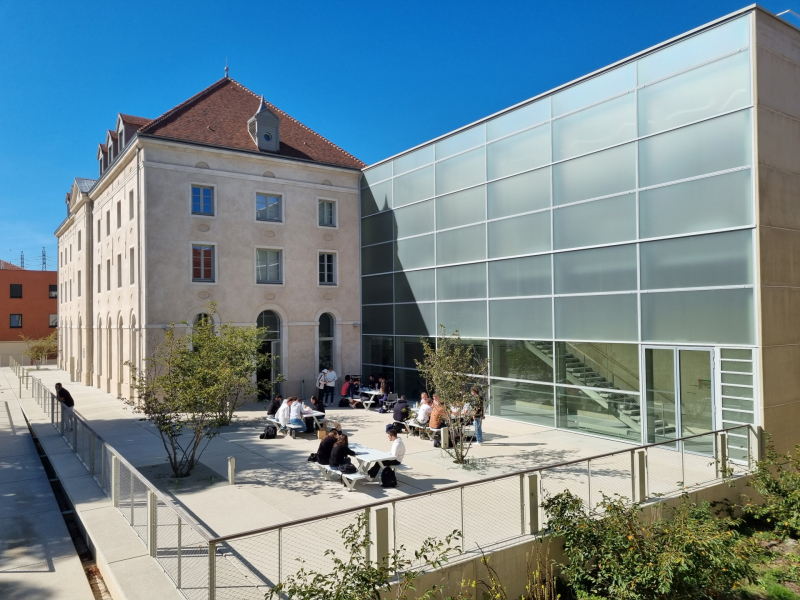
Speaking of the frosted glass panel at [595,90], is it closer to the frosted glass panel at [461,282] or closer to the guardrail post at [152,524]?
the frosted glass panel at [461,282]

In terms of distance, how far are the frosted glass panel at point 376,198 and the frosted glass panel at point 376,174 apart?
0.22m

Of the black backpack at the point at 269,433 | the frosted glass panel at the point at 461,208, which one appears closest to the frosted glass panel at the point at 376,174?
the frosted glass panel at the point at 461,208

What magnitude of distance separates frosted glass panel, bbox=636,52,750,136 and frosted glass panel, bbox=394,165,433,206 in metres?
8.95

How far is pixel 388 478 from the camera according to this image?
11.7 m

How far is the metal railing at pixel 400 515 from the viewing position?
6.67 meters

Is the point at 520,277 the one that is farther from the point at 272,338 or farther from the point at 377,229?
the point at 272,338

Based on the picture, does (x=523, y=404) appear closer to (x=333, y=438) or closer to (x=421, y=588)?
(x=333, y=438)

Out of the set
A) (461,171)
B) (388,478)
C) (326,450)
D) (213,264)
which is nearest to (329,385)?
(213,264)

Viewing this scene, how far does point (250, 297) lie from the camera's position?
24391 millimetres

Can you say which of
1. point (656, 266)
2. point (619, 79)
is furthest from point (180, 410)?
point (619, 79)

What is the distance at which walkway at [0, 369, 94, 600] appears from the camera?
801 cm

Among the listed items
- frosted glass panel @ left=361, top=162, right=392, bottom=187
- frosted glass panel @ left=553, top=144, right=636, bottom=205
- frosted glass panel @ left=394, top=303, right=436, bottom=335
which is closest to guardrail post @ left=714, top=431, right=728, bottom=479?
frosted glass panel @ left=553, top=144, right=636, bottom=205

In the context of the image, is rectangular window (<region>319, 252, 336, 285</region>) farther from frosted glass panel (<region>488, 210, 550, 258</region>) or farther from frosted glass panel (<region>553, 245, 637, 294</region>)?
frosted glass panel (<region>553, 245, 637, 294</region>)

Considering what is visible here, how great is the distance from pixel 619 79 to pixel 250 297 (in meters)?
16.1
